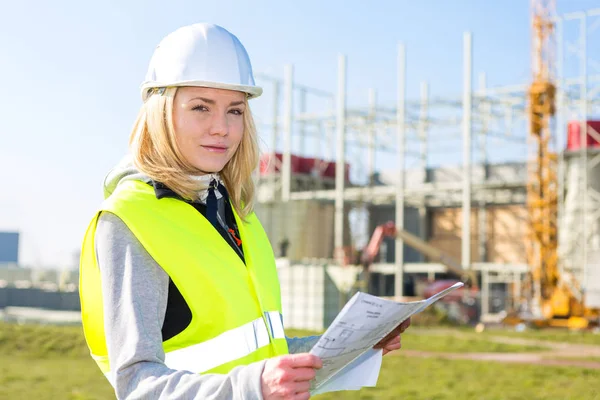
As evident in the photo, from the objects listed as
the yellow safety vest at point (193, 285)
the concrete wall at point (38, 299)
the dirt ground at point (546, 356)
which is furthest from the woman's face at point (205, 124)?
the concrete wall at point (38, 299)

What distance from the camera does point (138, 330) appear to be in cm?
135

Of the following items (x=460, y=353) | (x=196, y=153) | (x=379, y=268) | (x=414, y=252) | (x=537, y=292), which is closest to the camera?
(x=196, y=153)

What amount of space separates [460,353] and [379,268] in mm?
15204

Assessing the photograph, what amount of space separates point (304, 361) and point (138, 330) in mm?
328

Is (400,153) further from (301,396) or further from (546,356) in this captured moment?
(301,396)

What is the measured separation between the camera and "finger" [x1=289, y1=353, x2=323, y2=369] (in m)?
1.20

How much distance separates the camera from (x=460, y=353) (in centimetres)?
1361

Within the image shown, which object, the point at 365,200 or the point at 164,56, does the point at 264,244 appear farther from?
the point at 365,200

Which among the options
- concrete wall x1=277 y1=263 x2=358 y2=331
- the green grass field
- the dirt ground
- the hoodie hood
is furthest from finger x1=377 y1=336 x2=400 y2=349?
concrete wall x1=277 y1=263 x2=358 y2=331

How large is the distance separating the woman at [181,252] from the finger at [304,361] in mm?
124

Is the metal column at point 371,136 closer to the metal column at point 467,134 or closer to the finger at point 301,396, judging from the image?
the metal column at point 467,134

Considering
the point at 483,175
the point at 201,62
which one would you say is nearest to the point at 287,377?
the point at 201,62

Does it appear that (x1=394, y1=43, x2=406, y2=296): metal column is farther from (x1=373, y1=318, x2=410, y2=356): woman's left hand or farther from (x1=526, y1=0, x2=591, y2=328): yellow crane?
(x1=373, y1=318, x2=410, y2=356): woman's left hand

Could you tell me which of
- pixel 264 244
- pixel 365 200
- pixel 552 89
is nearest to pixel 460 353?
pixel 264 244
